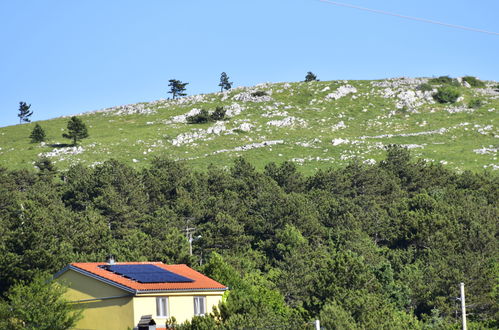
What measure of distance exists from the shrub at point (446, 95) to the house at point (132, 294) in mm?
139536

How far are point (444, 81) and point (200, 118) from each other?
63.6 metres

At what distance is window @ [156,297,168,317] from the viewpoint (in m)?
44.8

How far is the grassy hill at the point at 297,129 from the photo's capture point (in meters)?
143

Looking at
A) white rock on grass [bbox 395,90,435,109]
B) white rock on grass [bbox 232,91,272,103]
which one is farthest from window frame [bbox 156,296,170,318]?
white rock on grass [bbox 232,91,272,103]

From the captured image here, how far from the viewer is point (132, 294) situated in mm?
43719

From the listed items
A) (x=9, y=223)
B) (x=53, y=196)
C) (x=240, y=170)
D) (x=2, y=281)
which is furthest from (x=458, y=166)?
(x=2, y=281)

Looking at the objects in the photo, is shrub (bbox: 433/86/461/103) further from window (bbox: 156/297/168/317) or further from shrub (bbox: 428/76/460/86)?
window (bbox: 156/297/168/317)

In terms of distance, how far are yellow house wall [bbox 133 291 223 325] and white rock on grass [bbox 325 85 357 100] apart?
462 feet

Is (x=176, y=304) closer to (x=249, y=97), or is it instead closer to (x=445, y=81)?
(x=249, y=97)

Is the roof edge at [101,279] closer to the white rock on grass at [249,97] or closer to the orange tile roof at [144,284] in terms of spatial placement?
the orange tile roof at [144,284]

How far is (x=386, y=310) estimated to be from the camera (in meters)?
55.6

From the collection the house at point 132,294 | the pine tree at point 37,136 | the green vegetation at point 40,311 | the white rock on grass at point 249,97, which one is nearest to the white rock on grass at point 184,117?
the white rock on grass at point 249,97

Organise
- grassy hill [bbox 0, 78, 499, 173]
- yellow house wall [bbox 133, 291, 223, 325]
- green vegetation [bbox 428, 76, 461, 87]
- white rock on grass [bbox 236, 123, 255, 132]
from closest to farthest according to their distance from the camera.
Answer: yellow house wall [bbox 133, 291, 223, 325], grassy hill [bbox 0, 78, 499, 173], white rock on grass [bbox 236, 123, 255, 132], green vegetation [bbox 428, 76, 461, 87]

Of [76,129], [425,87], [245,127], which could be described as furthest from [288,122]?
[76,129]
